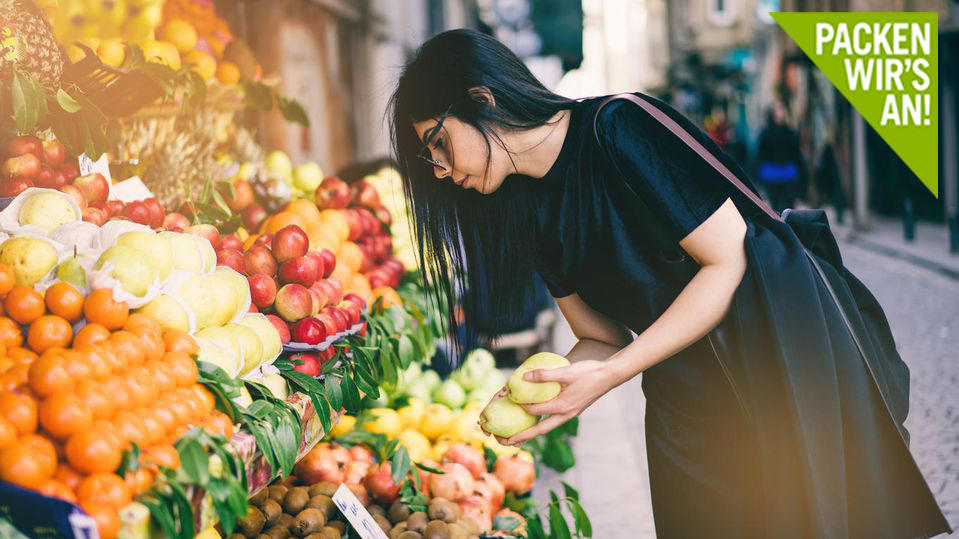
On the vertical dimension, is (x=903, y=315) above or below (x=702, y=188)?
below

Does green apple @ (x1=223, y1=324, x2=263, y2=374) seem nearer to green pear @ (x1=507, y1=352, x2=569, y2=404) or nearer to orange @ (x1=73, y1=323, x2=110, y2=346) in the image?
orange @ (x1=73, y1=323, x2=110, y2=346)

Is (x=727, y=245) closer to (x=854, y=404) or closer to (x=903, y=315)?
(x=854, y=404)

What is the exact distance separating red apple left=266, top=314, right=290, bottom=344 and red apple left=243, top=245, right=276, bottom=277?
0.23m

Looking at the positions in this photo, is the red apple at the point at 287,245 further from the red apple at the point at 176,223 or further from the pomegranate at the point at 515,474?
the pomegranate at the point at 515,474

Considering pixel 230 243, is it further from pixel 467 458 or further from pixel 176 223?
pixel 467 458

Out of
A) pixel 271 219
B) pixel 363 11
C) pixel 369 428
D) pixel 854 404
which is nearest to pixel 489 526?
pixel 369 428

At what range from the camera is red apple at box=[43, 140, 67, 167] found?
2.47 meters

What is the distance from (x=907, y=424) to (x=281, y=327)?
383cm

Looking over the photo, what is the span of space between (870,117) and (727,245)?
4.63 meters

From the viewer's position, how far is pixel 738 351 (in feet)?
5.98

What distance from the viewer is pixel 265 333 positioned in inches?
88.6

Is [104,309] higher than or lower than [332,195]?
higher

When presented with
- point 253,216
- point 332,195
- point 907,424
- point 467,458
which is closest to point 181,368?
point 467,458

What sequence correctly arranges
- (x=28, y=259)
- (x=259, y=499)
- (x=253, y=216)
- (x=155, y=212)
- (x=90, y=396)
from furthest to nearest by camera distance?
(x=253, y=216), (x=259, y=499), (x=155, y=212), (x=28, y=259), (x=90, y=396)
